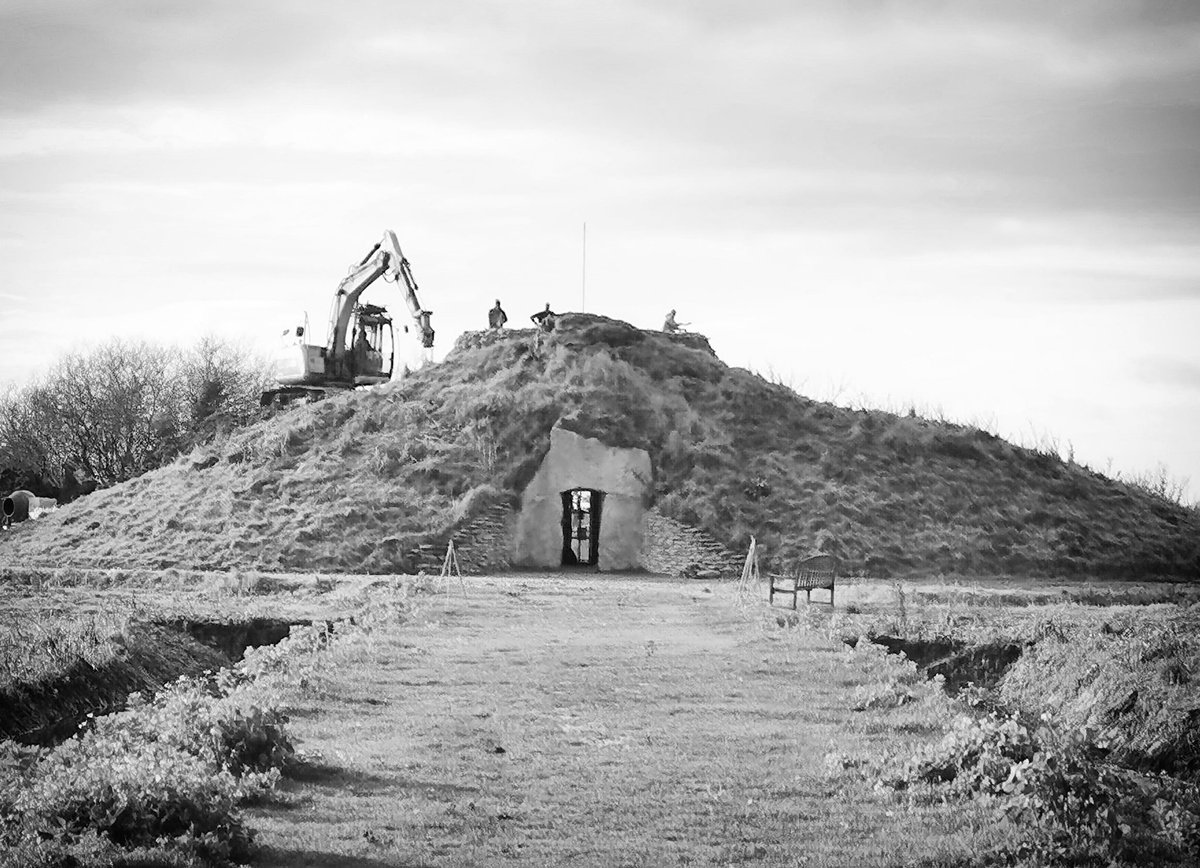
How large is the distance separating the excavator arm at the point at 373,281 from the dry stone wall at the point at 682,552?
50.7 feet

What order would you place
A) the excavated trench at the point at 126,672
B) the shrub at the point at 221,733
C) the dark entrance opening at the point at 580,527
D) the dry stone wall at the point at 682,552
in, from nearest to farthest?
the shrub at the point at 221,733 → the excavated trench at the point at 126,672 → the dry stone wall at the point at 682,552 → the dark entrance opening at the point at 580,527

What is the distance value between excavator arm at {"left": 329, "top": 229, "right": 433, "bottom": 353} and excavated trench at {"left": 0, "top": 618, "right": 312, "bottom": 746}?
27256 millimetres

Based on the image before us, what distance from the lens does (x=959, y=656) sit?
19750mm

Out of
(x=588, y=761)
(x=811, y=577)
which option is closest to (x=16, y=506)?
(x=811, y=577)

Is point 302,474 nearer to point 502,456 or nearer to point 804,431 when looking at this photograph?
point 502,456

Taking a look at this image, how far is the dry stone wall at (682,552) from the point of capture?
34.5 meters

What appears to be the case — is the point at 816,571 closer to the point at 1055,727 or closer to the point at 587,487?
the point at 587,487

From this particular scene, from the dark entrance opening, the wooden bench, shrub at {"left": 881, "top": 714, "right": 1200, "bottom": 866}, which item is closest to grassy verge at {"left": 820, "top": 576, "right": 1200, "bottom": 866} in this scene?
shrub at {"left": 881, "top": 714, "right": 1200, "bottom": 866}

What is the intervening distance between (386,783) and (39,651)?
9.18 meters

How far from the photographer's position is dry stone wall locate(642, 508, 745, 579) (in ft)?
113

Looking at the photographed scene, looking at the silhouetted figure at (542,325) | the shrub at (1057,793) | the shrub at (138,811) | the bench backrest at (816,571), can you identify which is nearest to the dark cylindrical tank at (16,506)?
the silhouetted figure at (542,325)

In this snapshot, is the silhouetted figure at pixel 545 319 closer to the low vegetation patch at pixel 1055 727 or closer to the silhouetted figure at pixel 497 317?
the silhouetted figure at pixel 497 317

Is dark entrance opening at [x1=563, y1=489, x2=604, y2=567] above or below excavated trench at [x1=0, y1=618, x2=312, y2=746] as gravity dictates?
above

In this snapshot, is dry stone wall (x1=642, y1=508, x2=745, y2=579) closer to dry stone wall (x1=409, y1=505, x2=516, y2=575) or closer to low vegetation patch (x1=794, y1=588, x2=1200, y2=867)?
dry stone wall (x1=409, y1=505, x2=516, y2=575)
